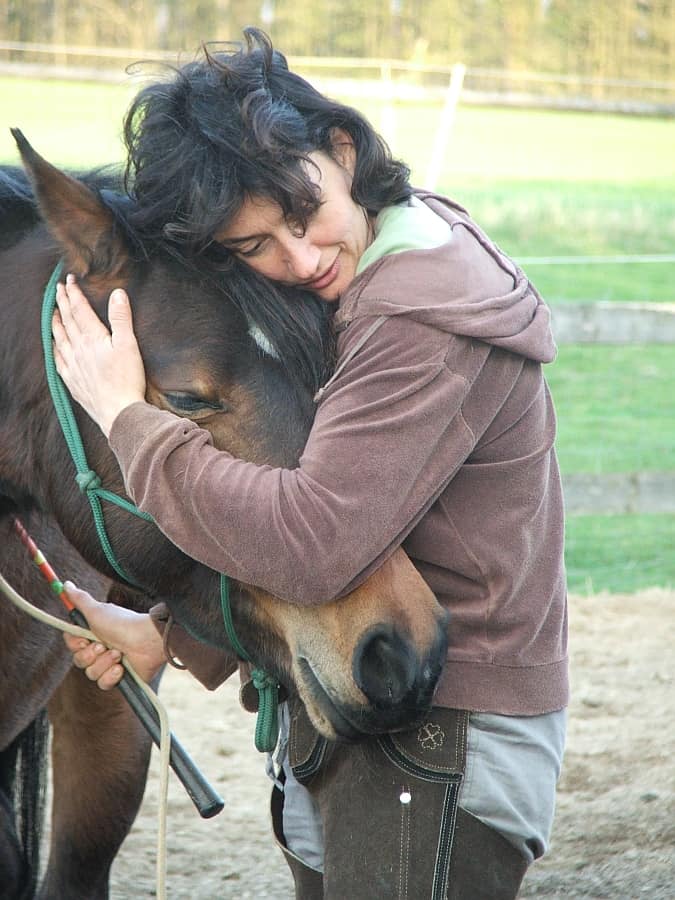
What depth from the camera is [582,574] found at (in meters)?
5.88

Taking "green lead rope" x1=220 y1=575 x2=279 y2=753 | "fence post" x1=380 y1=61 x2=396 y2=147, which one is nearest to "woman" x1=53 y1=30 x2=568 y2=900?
"green lead rope" x1=220 y1=575 x2=279 y2=753

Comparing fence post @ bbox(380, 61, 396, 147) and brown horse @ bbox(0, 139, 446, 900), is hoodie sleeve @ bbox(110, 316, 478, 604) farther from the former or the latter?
fence post @ bbox(380, 61, 396, 147)

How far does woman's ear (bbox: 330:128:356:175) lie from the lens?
1.79 metres

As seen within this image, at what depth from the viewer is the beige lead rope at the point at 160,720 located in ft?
6.08

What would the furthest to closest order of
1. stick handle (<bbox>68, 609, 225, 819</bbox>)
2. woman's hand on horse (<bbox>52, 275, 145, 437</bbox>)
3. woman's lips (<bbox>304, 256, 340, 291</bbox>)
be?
stick handle (<bbox>68, 609, 225, 819</bbox>), woman's lips (<bbox>304, 256, 340, 291</bbox>), woman's hand on horse (<bbox>52, 275, 145, 437</bbox>)

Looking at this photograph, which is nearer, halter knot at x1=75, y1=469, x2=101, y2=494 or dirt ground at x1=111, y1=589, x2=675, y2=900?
halter knot at x1=75, y1=469, x2=101, y2=494

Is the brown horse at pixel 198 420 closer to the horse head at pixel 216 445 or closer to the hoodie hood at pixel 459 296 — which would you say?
the horse head at pixel 216 445

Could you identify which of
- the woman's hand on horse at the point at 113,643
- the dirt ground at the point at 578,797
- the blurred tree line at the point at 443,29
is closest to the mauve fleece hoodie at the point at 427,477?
the woman's hand on horse at the point at 113,643

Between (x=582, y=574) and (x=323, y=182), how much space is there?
14.6 ft

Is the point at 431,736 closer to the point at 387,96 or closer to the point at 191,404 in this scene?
the point at 191,404

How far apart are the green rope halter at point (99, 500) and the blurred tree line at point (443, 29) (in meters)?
12.2

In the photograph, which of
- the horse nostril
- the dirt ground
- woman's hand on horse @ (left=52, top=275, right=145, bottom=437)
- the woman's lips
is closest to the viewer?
the horse nostril

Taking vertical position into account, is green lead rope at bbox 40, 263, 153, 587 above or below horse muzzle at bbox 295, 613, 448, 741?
above

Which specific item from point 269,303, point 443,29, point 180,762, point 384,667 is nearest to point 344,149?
point 269,303
